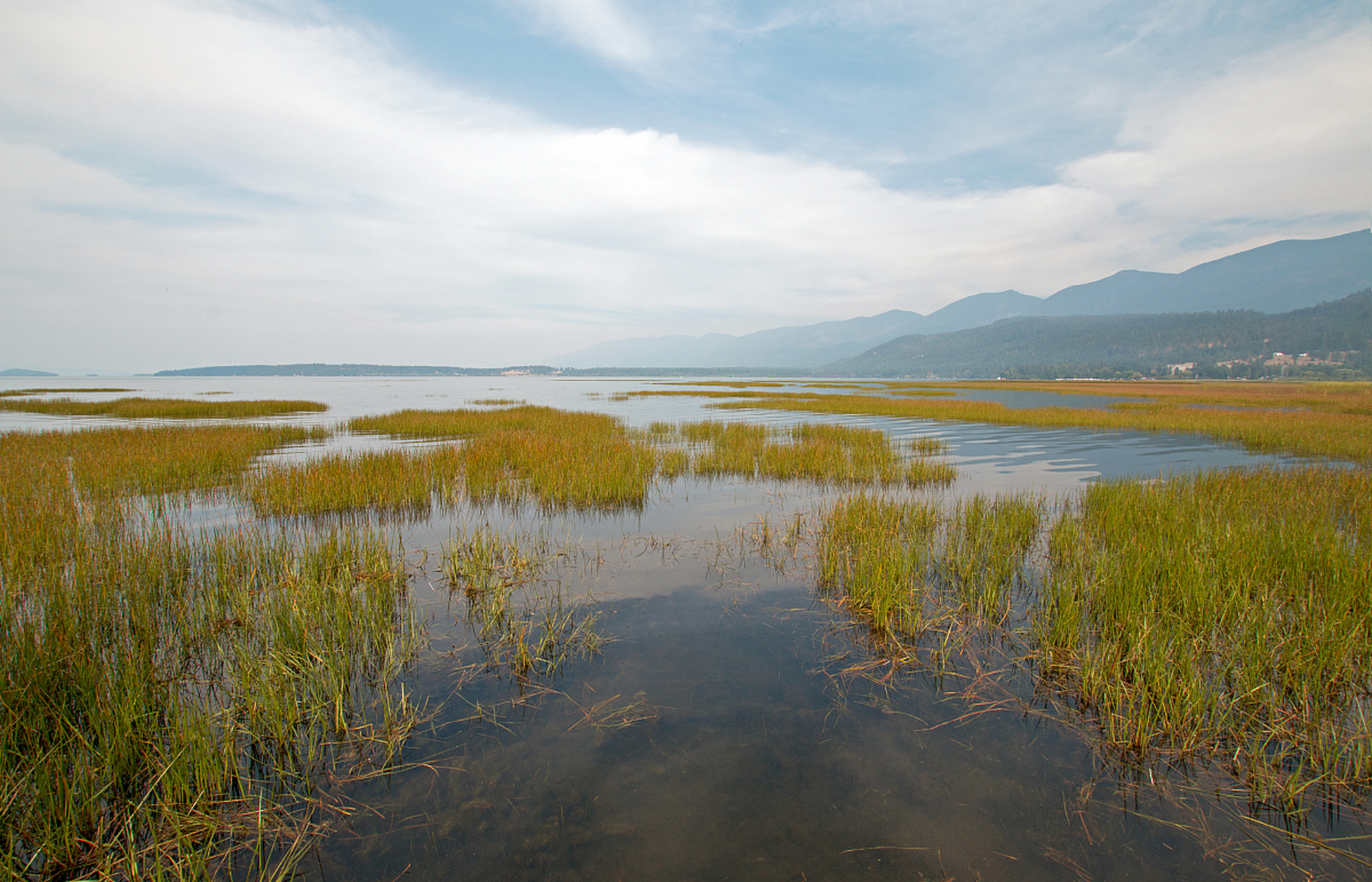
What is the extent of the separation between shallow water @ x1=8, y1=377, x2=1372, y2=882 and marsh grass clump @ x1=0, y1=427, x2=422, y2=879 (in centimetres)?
52

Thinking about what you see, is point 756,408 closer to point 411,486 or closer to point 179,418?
point 411,486

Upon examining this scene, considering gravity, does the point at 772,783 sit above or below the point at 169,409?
below

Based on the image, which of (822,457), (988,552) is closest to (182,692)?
(988,552)

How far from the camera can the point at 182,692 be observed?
516 centimetres

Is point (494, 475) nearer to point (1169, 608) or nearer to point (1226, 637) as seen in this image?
point (1169, 608)

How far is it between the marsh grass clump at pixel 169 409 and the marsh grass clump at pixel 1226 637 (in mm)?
41699

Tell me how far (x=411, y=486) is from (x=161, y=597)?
6.76 m

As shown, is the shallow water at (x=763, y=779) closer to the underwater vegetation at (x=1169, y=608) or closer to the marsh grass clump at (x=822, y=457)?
the underwater vegetation at (x=1169, y=608)

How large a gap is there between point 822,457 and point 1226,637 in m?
12.4

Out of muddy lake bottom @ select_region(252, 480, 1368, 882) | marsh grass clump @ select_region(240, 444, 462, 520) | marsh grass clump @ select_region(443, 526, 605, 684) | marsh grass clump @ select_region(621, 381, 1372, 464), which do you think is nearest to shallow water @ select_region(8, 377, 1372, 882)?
muddy lake bottom @ select_region(252, 480, 1368, 882)

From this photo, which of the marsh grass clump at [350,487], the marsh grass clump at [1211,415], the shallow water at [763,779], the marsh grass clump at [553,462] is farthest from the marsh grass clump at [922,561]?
the marsh grass clump at [1211,415]

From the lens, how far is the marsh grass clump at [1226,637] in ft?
14.9

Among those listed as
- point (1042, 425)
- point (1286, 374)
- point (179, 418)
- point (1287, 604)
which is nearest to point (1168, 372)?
point (1286, 374)

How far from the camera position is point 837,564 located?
8.51 m
